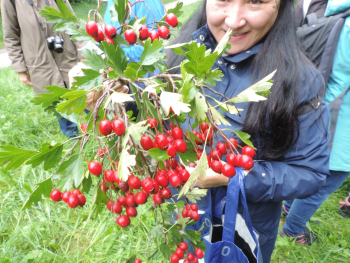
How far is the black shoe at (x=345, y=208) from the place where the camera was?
2.38 meters

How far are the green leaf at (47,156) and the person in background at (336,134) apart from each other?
168 cm

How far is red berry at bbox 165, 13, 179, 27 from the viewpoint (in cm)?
79

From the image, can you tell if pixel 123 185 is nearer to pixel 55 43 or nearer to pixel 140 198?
pixel 140 198

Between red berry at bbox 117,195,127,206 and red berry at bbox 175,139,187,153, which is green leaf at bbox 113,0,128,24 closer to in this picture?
red berry at bbox 175,139,187,153

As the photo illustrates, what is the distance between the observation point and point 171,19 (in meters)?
0.79

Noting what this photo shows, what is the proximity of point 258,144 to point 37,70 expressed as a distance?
2649mm

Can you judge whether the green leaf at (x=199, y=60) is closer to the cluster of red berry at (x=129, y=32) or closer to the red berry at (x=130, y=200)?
the cluster of red berry at (x=129, y=32)

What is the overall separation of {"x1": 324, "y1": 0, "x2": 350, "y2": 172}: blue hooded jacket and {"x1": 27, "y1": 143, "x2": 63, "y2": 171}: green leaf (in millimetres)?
1677

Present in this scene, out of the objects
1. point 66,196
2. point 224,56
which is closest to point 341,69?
point 224,56

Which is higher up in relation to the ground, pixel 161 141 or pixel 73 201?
pixel 161 141

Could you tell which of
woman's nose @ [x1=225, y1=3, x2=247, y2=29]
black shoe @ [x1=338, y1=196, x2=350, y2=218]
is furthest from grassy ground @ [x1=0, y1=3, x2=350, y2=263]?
woman's nose @ [x1=225, y1=3, x2=247, y2=29]

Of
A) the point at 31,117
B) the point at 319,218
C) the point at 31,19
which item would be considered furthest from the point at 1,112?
the point at 319,218

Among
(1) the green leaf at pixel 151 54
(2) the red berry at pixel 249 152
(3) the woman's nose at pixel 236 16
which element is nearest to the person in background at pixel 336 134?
(3) the woman's nose at pixel 236 16

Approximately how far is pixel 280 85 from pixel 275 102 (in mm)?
88
